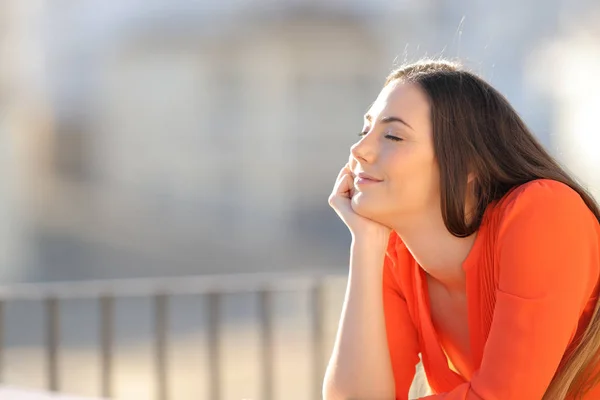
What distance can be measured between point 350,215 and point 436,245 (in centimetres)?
18

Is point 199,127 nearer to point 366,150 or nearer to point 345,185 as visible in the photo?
point 345,185

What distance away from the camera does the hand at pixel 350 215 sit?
1655mm

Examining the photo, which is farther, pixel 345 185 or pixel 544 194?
pixel 345 185

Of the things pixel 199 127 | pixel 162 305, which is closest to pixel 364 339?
pixel 162 305

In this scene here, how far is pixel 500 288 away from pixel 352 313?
0.32 metres

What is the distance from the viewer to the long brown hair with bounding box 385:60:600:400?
1.51m

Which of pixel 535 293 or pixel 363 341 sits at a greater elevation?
pixel 535 293

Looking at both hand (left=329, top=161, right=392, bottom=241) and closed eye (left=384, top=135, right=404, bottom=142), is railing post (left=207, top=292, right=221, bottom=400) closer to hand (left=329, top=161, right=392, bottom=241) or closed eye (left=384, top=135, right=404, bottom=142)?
hand (left=329, top=161, right=392, bottom=241)

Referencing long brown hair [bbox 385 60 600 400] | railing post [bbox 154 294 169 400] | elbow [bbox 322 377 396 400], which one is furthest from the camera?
railing post [bbox 154 294 169 400]

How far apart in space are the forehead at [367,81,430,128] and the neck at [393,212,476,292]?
172mm

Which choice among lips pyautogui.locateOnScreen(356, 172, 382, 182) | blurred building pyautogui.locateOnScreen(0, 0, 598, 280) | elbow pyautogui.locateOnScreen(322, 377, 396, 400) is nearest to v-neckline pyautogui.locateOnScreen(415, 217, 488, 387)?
elbow pyautogui.locateOnScreen(322, 377, 396, 400)

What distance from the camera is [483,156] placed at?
1547mm

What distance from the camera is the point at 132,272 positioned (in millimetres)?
13844

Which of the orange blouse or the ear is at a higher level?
A: the ear
